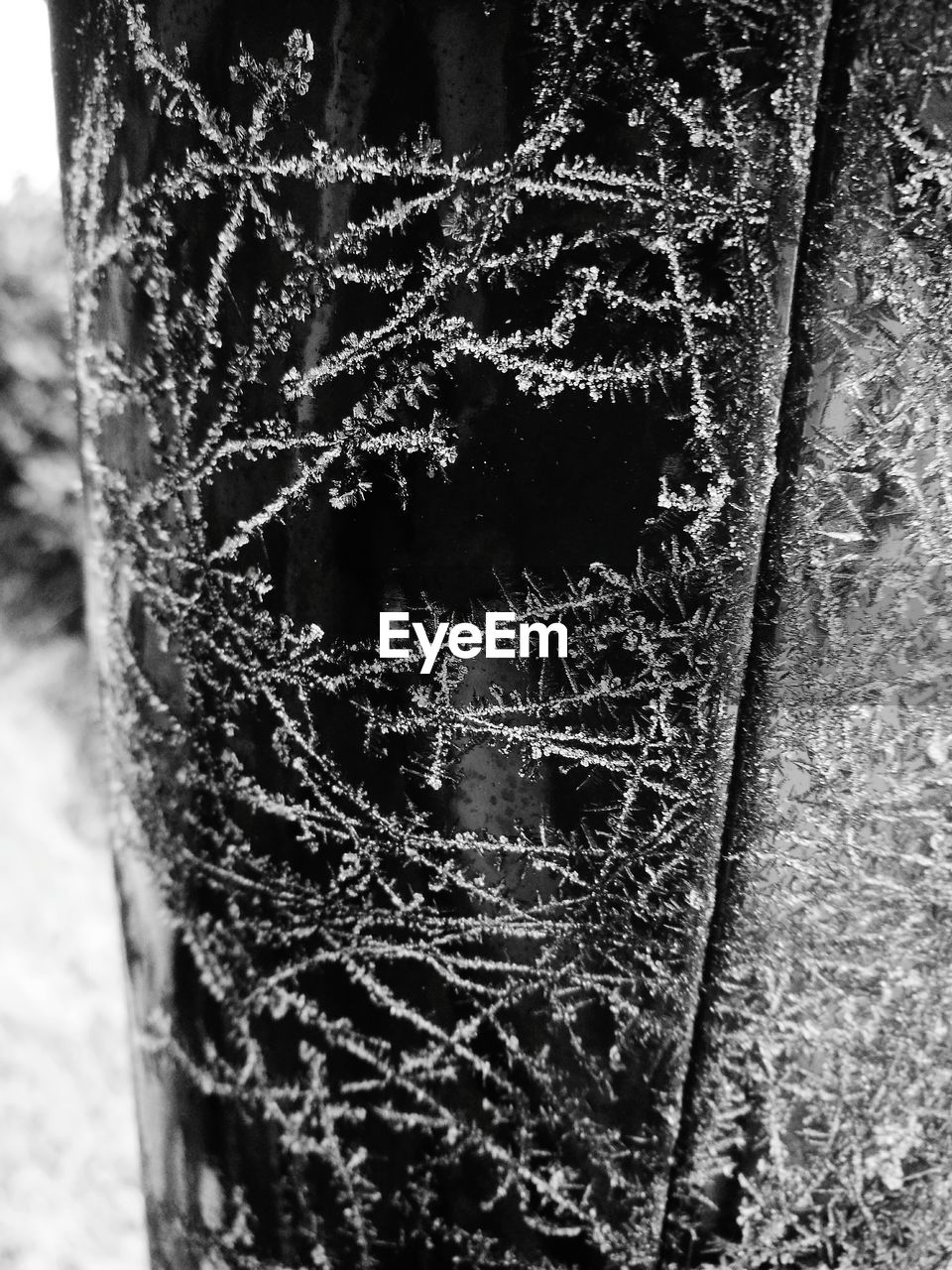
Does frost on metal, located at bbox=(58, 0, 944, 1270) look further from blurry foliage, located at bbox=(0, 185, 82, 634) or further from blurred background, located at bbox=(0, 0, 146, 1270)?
blurry foliage, located at bbox=(0, 185, 82, 634)

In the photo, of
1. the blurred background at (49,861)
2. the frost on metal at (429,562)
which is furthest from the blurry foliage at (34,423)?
the frost on metal at (429,562)

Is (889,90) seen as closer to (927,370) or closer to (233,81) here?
(927,370)

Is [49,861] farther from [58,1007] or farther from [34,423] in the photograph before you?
[34,423]

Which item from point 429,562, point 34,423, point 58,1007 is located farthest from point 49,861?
point 429,562

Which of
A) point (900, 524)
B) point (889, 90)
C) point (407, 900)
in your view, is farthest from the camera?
point (407, 900)

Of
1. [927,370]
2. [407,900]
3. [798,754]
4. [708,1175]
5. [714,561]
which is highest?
[927,370]

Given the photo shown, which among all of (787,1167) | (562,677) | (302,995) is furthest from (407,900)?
(787,1167)
